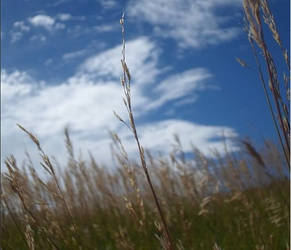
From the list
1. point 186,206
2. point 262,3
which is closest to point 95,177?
point 186,206

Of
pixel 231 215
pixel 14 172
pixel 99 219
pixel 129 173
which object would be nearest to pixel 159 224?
pixel 129 173

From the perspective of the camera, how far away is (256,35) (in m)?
1.64

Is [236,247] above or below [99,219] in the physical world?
below

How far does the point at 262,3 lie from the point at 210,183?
15.0ft

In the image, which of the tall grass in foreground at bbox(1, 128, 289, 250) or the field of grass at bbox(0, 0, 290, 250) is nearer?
the field of grass at bbox(0, 0, 290, 250)

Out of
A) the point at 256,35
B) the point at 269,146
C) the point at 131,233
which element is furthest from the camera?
the point at 269,146

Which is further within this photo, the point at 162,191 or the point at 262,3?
the point at 162,191

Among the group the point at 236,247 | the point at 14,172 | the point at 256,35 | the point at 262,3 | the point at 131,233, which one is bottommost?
the point at 236,247

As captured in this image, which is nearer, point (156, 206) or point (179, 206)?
point (156, 206)

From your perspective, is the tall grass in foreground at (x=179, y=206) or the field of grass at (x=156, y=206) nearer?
the field of grass at (x=156, y=206)

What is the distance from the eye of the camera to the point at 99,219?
6.18 meters

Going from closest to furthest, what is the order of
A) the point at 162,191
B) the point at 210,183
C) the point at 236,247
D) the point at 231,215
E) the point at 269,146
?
the point at 236,247
the point at 231,215
the point at 210,183
the point at 162,191
the point at 269,146

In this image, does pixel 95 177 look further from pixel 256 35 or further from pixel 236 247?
pixel 256 35

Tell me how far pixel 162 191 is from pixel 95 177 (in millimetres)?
1226
